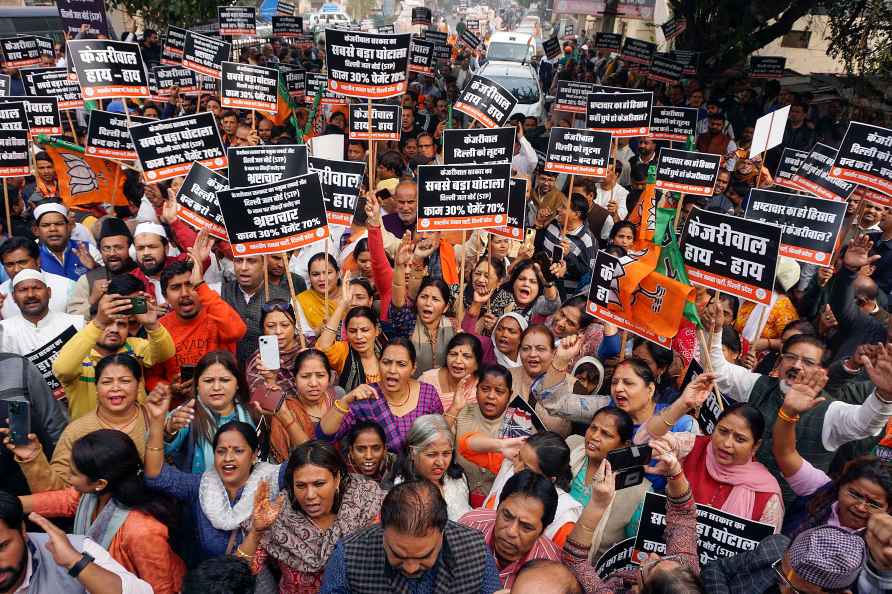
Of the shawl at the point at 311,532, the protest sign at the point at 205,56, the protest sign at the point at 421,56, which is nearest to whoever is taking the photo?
the shawl at the point at 311,532

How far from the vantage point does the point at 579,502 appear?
346 cm

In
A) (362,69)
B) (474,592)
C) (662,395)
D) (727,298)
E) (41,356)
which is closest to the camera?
(474,592)

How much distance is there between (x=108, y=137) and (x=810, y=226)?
6.77m

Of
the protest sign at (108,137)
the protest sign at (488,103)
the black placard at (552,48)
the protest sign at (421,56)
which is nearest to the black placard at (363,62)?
the protest sign at (488,103)

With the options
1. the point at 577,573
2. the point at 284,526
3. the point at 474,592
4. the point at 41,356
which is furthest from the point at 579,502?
the point at 41,356

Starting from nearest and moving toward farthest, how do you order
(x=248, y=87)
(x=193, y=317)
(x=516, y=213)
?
(x=193, y=317) → (x=516, y=213) → (x=248, y=87)

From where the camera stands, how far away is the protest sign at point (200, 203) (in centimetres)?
580

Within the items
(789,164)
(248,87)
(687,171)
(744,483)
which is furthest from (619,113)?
(744,483)

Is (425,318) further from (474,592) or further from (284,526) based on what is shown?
(474,592)

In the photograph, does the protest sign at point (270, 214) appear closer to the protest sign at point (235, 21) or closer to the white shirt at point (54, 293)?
the white shirt at point (54, 293)

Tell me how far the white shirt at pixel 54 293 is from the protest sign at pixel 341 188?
2102mm

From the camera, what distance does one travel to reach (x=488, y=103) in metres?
7.91

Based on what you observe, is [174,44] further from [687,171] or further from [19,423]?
[19,423]

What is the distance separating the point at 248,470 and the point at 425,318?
1.98 metres
